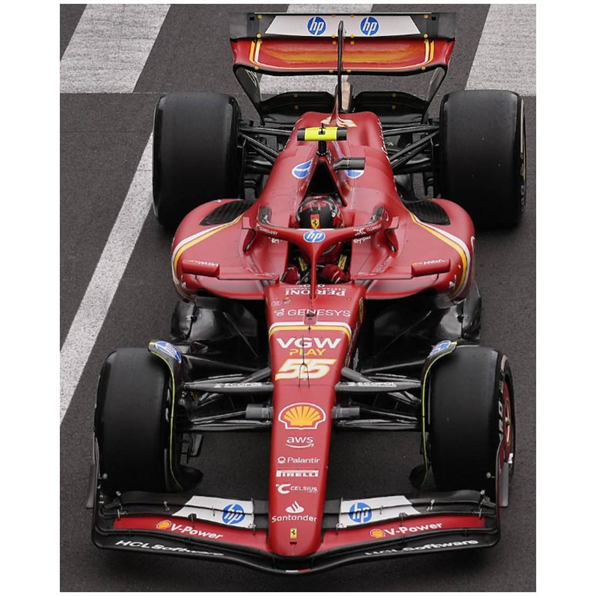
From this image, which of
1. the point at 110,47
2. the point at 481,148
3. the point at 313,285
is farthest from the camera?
the point at 110,47

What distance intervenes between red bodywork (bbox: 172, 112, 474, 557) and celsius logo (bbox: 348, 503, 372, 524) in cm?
9

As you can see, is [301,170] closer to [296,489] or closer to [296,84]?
[296,489]

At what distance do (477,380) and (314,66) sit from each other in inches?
179

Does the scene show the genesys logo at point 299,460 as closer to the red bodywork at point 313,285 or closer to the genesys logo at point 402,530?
the red bodywork at point 313,285

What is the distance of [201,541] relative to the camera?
482 inches

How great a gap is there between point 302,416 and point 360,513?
0.74m

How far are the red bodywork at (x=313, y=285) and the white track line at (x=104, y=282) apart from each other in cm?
139

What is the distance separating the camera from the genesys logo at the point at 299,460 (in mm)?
12234

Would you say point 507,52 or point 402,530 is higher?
point 507,52

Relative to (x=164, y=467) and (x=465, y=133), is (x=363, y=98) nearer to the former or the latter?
(x=465, y=133)

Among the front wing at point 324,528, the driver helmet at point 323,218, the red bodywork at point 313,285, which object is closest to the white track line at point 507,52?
the red bodywork at point 313,285

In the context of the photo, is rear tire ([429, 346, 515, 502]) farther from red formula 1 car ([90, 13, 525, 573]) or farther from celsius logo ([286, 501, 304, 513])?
celsius logo ([286, 501, 304, 513])

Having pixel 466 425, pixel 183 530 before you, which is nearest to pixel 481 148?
pixel 466 425

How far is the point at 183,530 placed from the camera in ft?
40.6
